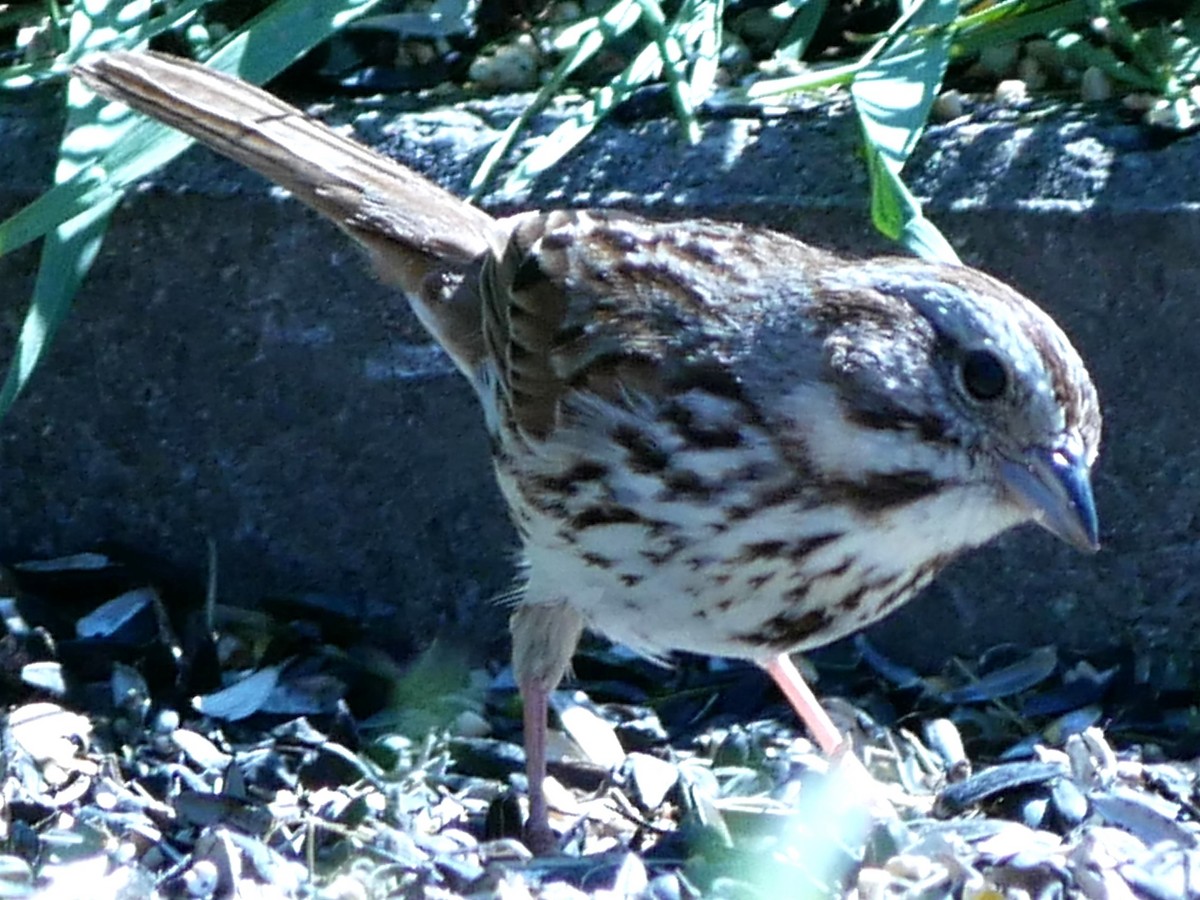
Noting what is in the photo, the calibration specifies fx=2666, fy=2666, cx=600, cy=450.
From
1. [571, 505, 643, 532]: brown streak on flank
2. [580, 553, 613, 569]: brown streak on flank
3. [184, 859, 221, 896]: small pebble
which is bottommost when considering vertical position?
[184, 859, 221, 896]: small pebble

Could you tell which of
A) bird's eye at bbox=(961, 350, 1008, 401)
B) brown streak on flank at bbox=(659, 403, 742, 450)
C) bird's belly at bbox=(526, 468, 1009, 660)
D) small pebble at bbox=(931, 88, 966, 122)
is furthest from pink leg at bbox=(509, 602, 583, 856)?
small pebble at bbox=(931, 88, 966, 122)

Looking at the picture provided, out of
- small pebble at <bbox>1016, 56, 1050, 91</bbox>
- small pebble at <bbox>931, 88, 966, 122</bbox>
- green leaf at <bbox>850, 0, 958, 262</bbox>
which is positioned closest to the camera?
green leaf at <bbox>850, 0, 958, 262</bbox>

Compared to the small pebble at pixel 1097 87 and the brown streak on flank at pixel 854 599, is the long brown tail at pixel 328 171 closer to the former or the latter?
the brown streak on flank at pixel 854 599

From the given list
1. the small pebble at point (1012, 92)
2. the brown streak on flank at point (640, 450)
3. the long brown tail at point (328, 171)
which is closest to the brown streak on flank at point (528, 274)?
the long brown tail at point (328, 171)

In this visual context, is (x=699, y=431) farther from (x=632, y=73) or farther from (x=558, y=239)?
(x=632, y=73)

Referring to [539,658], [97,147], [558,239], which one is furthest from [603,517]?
[97,147]

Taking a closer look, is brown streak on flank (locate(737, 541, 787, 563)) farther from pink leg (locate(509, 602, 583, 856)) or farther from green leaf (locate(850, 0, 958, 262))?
green leaf (locate(850, 0, 958, 262))
